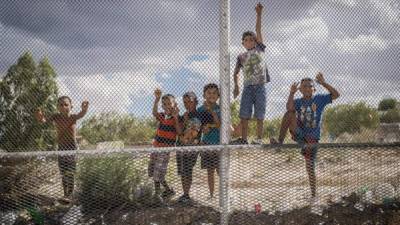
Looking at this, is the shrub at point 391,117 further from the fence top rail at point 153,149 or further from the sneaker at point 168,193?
the sneaker at point 168,193

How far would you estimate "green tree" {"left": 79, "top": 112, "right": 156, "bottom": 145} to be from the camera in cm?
303

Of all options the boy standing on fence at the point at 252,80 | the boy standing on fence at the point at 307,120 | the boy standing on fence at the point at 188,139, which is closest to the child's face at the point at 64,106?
the boy standing on fence at the point at 188,139

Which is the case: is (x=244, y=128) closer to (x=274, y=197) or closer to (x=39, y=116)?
(x=274, y=197)

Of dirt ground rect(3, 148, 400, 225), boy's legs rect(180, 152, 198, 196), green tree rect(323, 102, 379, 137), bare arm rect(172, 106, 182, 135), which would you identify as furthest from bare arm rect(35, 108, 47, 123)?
green tree rect(323, 102, 379, 137)

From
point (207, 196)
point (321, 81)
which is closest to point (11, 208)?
point (207, 196)

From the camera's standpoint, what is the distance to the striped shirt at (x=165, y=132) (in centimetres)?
376

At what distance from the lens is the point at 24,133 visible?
319 centimetres

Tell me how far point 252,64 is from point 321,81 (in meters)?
0.73

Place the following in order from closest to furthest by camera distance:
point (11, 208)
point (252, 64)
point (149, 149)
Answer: point (149, 149) → point (11, 208) → point (252, 64)

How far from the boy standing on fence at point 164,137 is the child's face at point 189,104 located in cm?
10

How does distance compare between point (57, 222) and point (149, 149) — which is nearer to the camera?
point (149, 149)

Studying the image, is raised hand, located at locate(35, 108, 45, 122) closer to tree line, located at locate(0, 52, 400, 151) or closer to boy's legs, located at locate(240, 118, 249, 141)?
tree line, located at locate(0, 52, 400, 151)

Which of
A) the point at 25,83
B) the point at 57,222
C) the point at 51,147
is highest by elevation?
the point at 25,83

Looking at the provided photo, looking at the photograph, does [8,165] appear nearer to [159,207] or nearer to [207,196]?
[159,207]
